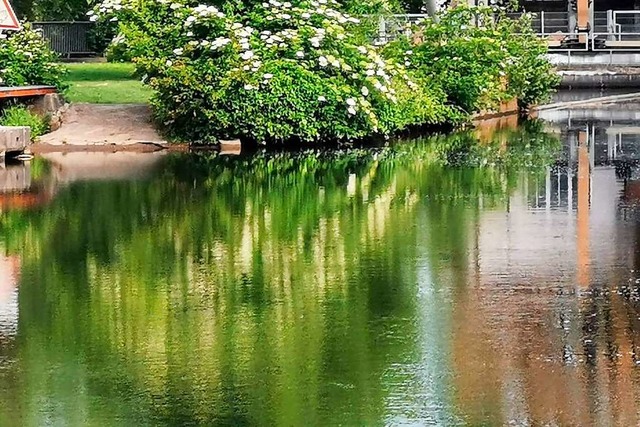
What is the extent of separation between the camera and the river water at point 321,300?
819cm

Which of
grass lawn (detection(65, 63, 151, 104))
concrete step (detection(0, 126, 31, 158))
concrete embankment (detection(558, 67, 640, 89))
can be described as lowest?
concrete embankment (detection(558, 67, 640, 89))

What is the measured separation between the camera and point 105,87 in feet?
112

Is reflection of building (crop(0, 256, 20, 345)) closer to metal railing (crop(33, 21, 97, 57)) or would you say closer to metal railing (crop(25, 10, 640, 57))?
metal railing (crop(25, 10, 640, 57))

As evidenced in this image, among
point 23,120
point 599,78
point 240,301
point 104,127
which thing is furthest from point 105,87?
point 240,301

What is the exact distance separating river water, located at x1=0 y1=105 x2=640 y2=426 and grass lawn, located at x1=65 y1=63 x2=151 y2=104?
1072cm

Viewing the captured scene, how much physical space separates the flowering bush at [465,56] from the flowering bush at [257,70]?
437 cm

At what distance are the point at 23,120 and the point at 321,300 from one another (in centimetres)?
1709

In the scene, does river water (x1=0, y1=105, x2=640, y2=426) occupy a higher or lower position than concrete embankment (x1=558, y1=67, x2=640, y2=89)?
higher

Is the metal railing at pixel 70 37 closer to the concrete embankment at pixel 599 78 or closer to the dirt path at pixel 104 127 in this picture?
the concrete embankment at pixel 599 78

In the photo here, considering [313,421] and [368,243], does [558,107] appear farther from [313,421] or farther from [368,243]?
[313,421]

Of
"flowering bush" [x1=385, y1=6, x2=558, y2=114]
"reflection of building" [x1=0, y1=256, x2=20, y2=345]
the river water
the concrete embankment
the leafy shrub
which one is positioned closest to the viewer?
the river water

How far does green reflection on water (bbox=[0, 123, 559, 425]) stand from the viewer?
8.21 metres

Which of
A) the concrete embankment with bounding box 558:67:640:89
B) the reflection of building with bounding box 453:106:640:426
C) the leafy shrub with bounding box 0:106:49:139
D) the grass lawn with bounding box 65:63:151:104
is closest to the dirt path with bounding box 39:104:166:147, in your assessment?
the leafy shrub with bounding box 0:106:49:139

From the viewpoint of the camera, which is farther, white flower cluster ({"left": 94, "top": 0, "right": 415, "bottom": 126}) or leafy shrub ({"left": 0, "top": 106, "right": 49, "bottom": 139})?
leafy shrub ({"left": 0, "top": 106, "right": 49, "bottom": 139})
